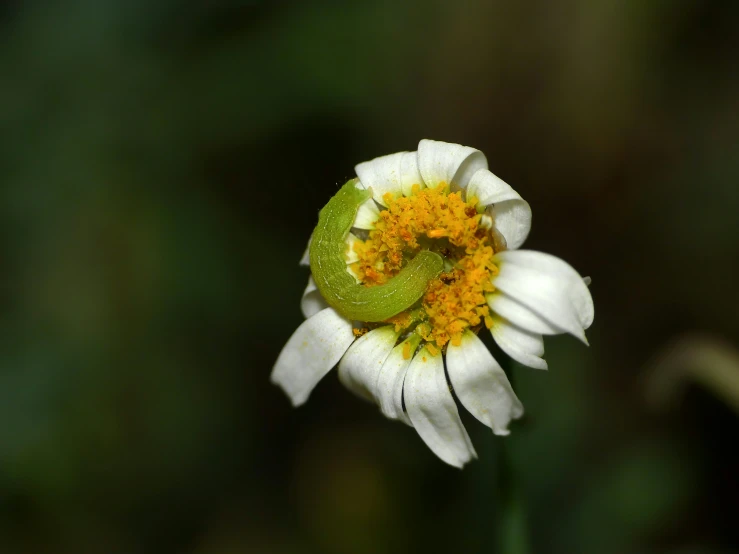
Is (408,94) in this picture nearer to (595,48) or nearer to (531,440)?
(595,48)

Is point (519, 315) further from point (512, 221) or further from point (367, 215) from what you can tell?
point (367, 215)

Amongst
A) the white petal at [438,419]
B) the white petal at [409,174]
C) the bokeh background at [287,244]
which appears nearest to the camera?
the white petal at [438,419]

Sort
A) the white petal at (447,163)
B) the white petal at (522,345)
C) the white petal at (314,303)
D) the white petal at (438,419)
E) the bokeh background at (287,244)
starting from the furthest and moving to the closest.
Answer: the bokeh background at (287,244) < the white petal at (314,303) < the white petal at (447,163) < the white petal at (438,419) < the white petal at (522,345)

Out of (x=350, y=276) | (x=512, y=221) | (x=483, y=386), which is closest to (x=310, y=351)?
(x=350, y=276)

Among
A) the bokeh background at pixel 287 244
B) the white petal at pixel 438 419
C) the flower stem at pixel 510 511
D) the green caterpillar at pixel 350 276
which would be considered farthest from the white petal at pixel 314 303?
the bokeh background at pixel 287 244

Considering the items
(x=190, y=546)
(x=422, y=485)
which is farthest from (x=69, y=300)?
(x=422, y=485)

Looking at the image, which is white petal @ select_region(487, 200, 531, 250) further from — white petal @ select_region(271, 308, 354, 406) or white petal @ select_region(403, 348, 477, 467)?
white petal @ select_region(271, 308, 354, 406)

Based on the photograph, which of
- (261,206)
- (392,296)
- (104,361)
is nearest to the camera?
(392,296)

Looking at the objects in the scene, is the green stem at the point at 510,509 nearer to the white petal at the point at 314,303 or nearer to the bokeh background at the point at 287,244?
the white petal at the point at 314,303
